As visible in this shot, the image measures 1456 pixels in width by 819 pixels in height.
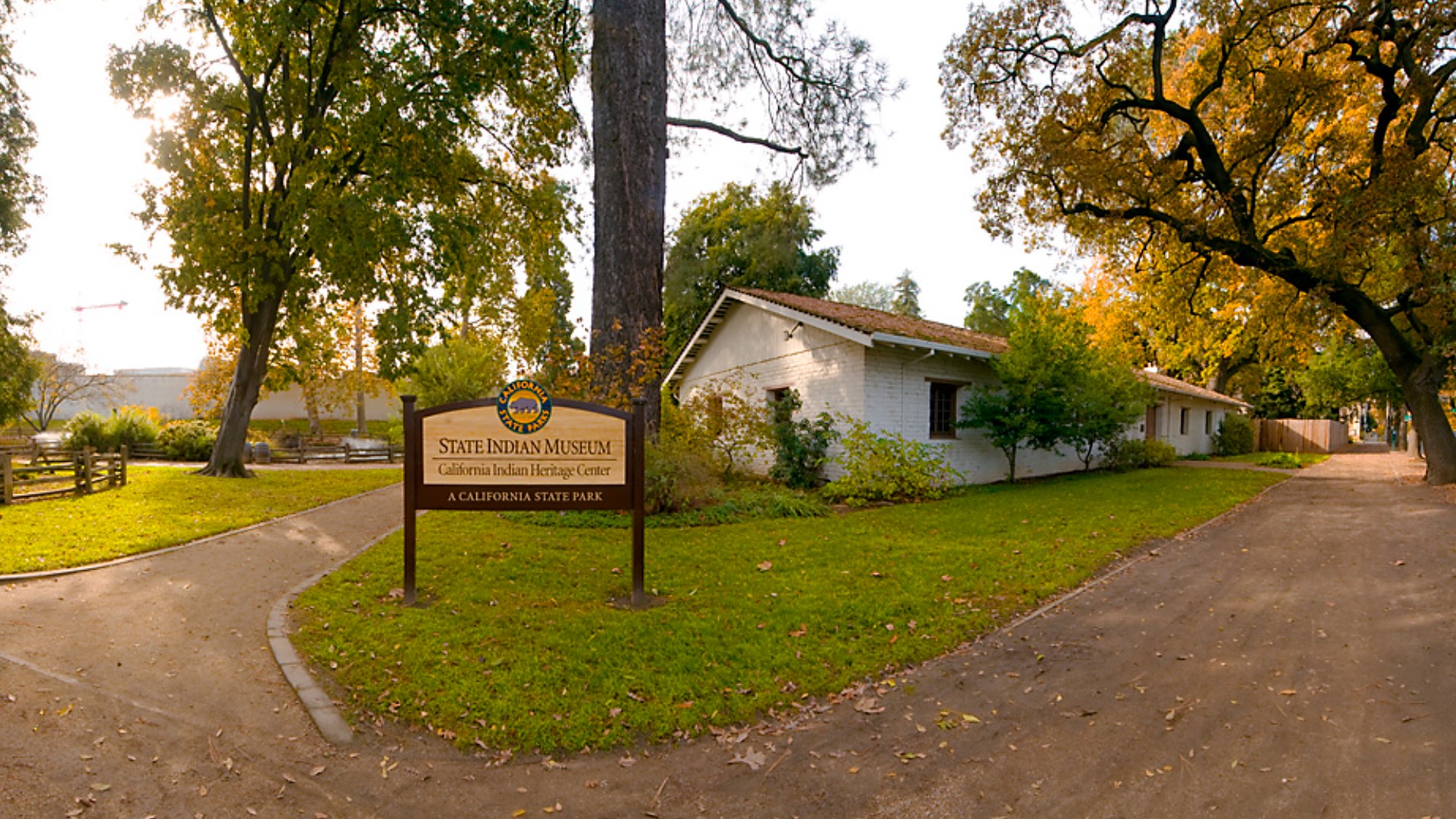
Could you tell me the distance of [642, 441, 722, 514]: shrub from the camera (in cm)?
1006

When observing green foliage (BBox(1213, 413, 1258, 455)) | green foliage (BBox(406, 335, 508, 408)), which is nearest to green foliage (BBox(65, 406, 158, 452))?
green foliage (BBox(406, 335, 508, 408))

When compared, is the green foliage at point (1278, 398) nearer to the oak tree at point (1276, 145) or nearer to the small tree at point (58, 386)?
the oak tree at point (1276, 145)

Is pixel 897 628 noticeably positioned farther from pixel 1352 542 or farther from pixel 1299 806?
pixel 1352 542

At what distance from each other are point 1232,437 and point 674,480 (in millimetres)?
31241

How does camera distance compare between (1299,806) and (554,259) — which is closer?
(1299,806)

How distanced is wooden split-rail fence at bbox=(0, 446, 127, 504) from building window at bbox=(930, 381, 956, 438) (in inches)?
644

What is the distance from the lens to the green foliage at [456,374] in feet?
94.2

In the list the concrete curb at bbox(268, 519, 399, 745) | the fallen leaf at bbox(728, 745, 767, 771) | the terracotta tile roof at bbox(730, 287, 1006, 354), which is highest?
the terracotta tile roof at bbox(730, 287, 1006, 354)

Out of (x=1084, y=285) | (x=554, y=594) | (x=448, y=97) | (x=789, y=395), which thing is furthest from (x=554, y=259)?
(x=1084, y=285)

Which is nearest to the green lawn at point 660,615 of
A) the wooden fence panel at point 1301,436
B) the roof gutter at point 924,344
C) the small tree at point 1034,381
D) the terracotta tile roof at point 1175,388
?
Answer: the roof gutter at point 924,344

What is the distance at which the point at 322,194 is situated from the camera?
538 inches

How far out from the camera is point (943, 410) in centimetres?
1521

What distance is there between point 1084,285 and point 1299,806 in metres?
36.5

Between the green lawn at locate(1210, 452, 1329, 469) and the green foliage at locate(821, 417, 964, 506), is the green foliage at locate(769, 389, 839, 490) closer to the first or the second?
the green foliage at locate(821, 417, 964, 506)
